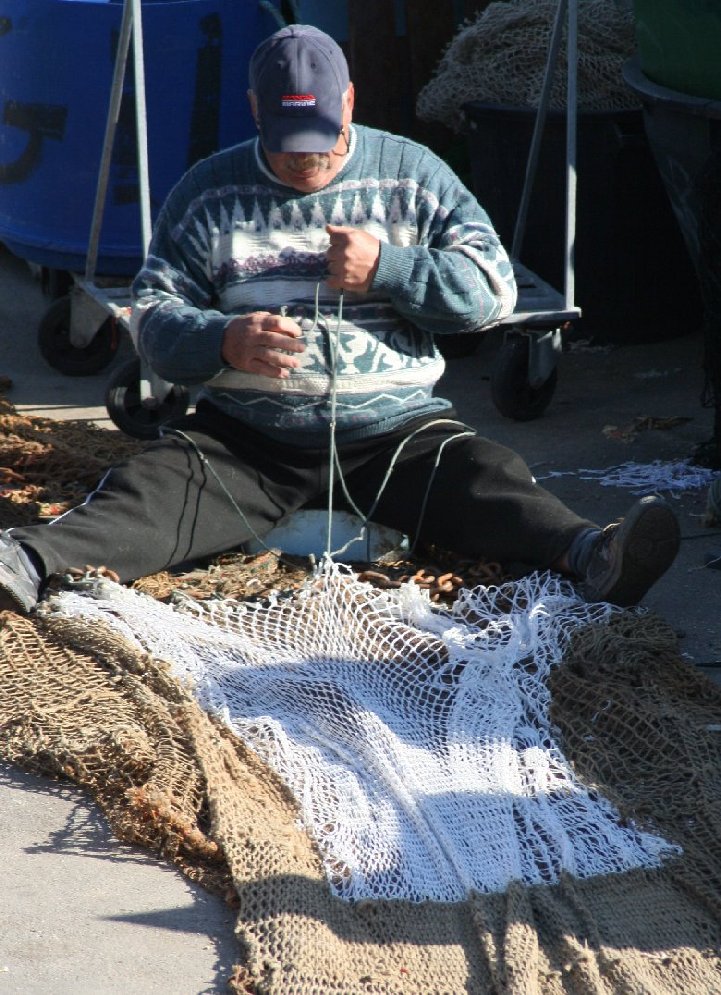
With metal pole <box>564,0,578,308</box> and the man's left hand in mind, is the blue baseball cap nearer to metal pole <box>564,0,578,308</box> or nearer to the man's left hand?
the man's left hand

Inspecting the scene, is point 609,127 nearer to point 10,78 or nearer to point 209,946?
point 10,78

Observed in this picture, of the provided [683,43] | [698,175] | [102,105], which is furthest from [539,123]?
[102,105]

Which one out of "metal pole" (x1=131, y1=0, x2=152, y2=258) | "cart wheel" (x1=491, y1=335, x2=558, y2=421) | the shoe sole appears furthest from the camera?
"cart wheel" (x1=491, y1=335, x2=558, y2=421)

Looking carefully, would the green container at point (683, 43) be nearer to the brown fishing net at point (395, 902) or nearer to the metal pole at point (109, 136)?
the metal pole at point (109, 136)

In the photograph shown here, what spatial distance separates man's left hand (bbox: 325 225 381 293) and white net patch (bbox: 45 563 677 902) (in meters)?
0.60

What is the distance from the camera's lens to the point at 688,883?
6.35 ft

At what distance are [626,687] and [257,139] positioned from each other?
1480mm

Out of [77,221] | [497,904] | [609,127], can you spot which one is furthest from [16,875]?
[609,127]

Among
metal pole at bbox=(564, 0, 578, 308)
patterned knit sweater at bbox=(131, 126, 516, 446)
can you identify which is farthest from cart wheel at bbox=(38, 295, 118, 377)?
patterned knit sweater at bbox=(131, 126, 516, 446)

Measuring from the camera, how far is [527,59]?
469cm

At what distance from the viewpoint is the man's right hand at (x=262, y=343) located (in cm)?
280

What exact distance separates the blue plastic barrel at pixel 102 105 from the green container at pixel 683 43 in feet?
4.38

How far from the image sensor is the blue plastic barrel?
4.46 metres

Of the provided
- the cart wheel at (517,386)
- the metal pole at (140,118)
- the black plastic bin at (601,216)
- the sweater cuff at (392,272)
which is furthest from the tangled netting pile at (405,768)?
the black plastic bin at (601,216)
